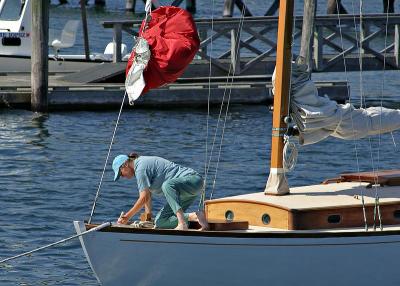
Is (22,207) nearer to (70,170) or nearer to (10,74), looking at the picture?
(70,170)

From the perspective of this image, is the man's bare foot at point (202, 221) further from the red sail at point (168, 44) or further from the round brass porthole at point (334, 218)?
the red sail at point (168, 44)

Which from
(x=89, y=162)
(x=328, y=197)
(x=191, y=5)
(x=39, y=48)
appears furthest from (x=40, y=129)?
(x=191, y=5)

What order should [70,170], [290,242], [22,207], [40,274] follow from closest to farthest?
[290,242] < [40,274] < [22,207] < [70,170]

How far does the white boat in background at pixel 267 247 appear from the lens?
14.0 metres

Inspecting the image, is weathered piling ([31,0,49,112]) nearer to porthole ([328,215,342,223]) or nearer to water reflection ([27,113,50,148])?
water reflection ([27,113,50,148])

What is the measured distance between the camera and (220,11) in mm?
64125

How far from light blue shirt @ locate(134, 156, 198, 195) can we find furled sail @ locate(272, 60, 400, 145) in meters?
1.67

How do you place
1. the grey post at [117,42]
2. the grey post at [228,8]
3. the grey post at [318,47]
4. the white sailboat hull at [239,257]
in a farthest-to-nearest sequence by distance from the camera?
the grey post at [228,8] → the grey post at [318,47] → the grey post at [117,42] → the white sailboat hull at [239,257]

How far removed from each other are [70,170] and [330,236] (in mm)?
10493

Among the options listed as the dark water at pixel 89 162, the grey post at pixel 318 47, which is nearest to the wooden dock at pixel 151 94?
the dark water at pixel 89 162

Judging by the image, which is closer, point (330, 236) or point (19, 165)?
point (330, 236)

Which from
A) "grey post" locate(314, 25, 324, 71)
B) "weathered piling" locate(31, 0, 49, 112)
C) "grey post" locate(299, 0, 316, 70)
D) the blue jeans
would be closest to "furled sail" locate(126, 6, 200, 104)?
the blue jeans

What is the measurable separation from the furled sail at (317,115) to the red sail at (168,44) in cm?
127

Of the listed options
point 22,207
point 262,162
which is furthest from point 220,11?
point 22,207
